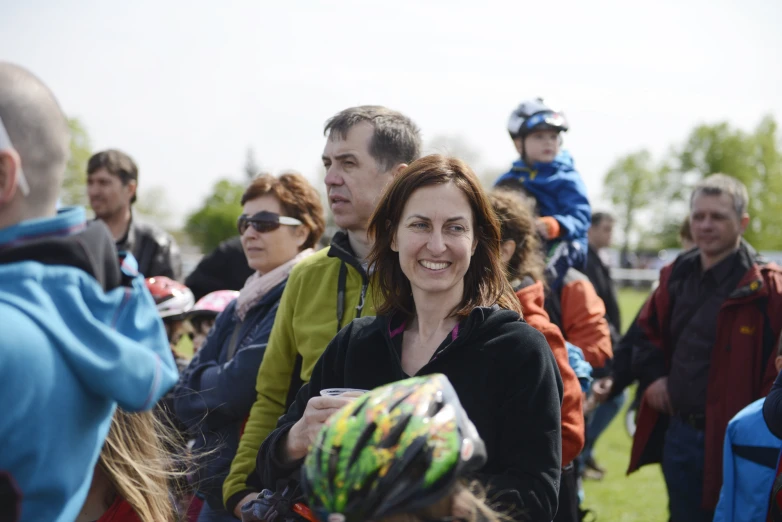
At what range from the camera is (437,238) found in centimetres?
247

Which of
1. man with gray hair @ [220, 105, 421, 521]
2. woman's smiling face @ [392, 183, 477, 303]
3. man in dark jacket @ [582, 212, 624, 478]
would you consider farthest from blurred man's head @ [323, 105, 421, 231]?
man in dark jacket @ [582, 212, 624, 478]

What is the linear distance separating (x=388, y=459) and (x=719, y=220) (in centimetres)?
411

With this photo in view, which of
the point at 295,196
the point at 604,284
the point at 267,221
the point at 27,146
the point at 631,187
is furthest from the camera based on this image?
the point at 631,187

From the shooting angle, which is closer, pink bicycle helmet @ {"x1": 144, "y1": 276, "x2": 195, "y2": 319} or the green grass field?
pink bicycle helmet @ {"x1": 144, "y1": 276, "x2": 195, "y2": 319}

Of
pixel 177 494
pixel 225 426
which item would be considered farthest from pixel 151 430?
pixel 225 426

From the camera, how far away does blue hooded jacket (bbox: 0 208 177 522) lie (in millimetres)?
1374

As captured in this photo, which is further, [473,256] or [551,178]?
[551,178]

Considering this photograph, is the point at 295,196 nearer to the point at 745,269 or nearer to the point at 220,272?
the point at 220,272

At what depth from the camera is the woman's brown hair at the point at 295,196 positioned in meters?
4.28

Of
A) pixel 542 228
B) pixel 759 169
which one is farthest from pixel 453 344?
pixel 759 169

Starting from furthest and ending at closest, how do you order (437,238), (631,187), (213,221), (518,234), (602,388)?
1. (631,187)
2. (213,221)
3. (602,388)
4. (518,234)
5. (437,238)

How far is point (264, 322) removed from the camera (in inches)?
148

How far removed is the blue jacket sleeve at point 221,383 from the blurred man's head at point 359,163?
2.48 ft

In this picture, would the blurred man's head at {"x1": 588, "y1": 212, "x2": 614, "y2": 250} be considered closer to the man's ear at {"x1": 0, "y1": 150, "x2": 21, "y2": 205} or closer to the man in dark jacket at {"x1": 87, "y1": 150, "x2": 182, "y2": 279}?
the man in dark jacket at {"x1": 87, "y1": 150, "x2": 182, "y2": 279}
